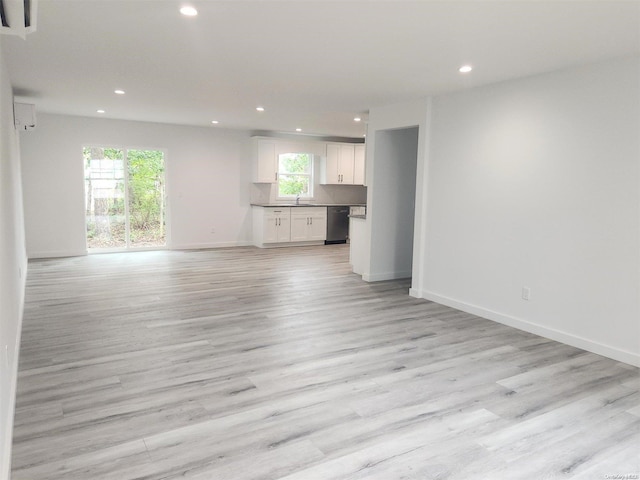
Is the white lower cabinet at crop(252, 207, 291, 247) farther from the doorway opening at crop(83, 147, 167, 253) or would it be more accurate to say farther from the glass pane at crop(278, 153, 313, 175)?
the doorway opening at crop(83, 147, 167, 253)

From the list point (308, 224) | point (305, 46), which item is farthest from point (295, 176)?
point (305, 46)

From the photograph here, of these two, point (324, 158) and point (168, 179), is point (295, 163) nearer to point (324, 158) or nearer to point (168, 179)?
point (324, 158)

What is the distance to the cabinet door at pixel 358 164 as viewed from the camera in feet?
34.3

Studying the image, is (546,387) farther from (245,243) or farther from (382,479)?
(245,243)

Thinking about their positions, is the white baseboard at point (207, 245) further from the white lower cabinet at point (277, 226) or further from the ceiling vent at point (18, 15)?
the ceiling vent at point (18, 15)

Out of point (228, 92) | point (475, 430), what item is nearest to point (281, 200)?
point (228, 92)

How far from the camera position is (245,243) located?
31.8ft

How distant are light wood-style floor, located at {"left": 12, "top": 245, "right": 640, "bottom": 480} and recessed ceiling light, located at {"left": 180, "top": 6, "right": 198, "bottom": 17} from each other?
236cm

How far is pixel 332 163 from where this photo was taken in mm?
10203

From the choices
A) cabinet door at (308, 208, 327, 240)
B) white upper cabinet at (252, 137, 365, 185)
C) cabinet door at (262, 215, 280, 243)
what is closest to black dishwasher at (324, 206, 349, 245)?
cabinet door at (308, 208, 327, 240)

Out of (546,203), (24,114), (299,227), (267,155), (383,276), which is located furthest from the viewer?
(299,227)

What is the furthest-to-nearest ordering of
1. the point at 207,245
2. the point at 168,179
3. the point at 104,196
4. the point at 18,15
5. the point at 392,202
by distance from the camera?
the point at 207,245 → the point at 168,179 → the point at 104,196 → the point at 392,202 → the point at 18,15

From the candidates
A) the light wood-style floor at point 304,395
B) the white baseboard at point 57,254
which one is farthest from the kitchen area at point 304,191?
the light wood-style floor at point 304,395

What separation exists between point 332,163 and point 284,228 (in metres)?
1.93
